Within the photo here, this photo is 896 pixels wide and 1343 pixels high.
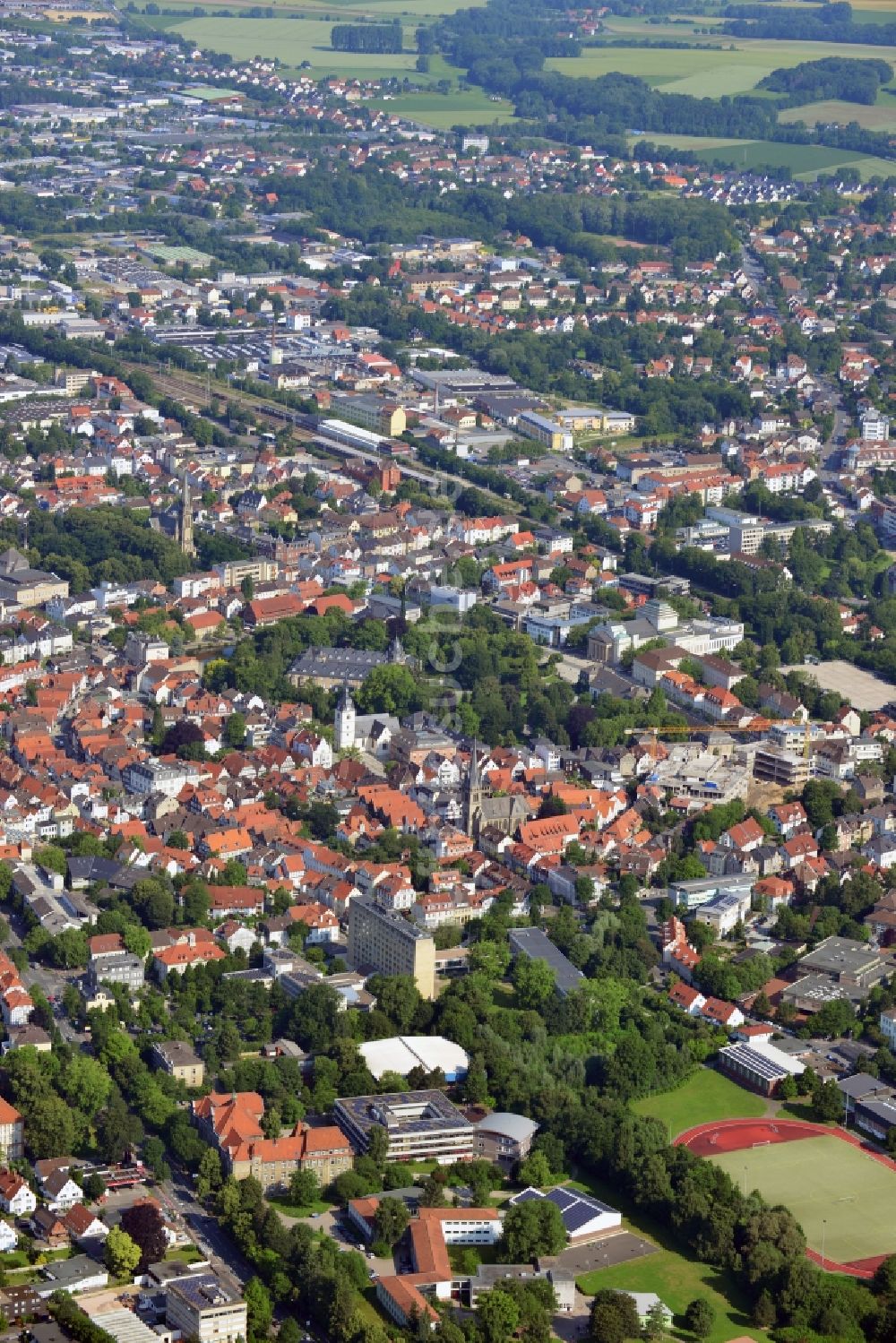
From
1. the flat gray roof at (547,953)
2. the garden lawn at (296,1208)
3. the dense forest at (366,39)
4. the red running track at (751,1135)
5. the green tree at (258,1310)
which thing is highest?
the dense forest at (366,39)

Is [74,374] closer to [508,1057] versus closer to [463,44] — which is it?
[508,1057]

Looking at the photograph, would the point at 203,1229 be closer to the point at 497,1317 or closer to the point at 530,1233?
the point at 530,1233

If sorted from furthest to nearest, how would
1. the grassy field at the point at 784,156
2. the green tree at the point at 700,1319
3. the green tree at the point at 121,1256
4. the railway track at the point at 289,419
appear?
the grassy field at the point at 784,156
the railway track at the point at 289,419
the green tree at the point at 121,1256
the green tree at the point at 700,1319

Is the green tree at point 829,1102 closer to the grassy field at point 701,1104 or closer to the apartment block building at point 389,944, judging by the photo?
the grassy field at point 701,1104

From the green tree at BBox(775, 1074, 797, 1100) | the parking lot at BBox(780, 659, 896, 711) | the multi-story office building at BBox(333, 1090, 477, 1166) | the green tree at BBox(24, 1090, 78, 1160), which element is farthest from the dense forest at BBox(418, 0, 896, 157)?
the green tree at BBox(24, 1090, 78, 1160)

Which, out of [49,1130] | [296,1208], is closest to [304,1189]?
[296,1208]

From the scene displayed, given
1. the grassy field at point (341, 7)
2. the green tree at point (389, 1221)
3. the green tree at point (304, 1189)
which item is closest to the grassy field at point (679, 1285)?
the green tree at point (389, 1221)
